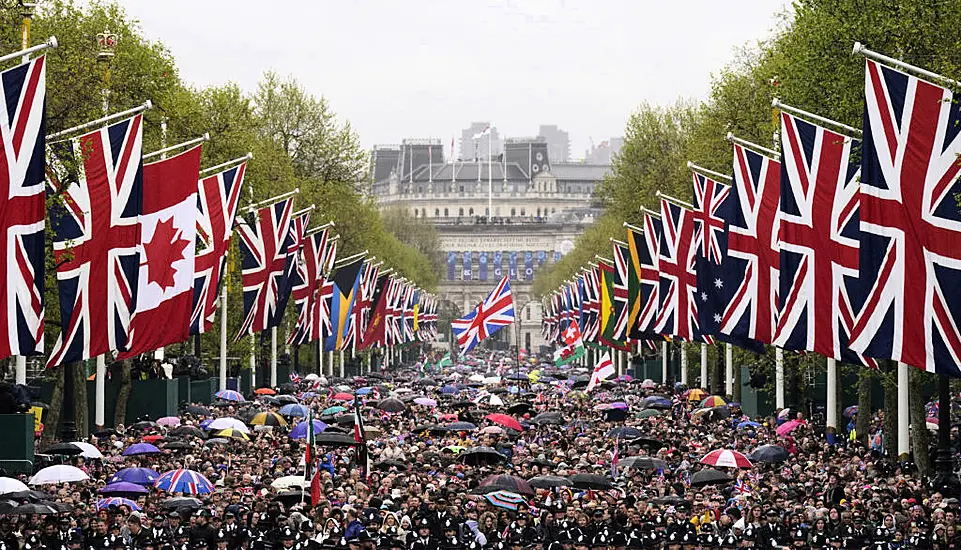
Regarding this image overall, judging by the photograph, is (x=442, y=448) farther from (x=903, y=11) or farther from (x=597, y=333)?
(x=597, y=333)

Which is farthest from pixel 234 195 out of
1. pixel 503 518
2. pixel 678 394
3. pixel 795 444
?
pixel 678 394

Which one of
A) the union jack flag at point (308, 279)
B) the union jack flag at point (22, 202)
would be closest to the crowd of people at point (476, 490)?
the union jack flag at point (22, 202)

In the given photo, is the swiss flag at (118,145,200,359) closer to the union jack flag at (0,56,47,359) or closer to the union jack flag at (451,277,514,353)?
the union jack flag at (0,56,47,359)

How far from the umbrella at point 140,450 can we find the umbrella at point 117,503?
6294 mm

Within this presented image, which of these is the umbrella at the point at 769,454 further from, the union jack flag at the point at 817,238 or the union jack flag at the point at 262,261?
the union jack flag at the point at 262,261

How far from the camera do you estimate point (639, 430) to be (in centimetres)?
4103

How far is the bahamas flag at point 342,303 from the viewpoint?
6912cm

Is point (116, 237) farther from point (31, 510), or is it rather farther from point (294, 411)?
point (294, 411)

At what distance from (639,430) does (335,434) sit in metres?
6.90

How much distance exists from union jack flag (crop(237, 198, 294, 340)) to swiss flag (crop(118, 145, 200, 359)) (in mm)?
13142

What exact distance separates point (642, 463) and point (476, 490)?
5605mm

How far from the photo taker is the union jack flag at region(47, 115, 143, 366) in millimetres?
29297

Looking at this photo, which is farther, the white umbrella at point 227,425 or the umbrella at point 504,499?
the white umbrella at point 227,425

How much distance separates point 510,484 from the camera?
29.0 m
